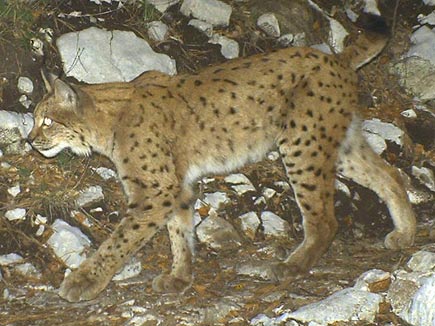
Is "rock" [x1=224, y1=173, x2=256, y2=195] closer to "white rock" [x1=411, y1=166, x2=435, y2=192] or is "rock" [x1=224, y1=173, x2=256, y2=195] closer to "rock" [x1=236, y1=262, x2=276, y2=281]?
"rock" [x1=236, y1=262, x2=276, y2=281]

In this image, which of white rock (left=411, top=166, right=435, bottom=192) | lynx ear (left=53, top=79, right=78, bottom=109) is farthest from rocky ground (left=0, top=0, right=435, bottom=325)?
lynx ear (left=53, top=79, right=78, bottom=109)

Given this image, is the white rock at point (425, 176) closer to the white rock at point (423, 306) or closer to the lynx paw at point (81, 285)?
the white rock at point (423, 306)

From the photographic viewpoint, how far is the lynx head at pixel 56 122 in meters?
5.92

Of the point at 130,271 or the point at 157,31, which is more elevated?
the point at 157,31

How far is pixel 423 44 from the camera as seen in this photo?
8172 millimetres

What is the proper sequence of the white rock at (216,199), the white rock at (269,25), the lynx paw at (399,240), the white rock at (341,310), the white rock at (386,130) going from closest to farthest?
the white rock at (341,310) → the lynx paw at (399,240) → the white rock at (216,199) → the white rock at (386,130) → the white rock at (269,25)

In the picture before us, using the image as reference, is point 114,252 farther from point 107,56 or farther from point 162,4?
point 162,4

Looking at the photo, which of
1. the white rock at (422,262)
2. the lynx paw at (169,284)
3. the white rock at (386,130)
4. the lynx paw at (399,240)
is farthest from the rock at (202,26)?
the white rock at (422,262)

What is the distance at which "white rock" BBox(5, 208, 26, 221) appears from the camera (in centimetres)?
608

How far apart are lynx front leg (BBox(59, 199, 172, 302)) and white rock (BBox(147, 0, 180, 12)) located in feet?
8.33

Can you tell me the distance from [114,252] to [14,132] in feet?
4.78

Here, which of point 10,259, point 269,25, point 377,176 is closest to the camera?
point 10,259

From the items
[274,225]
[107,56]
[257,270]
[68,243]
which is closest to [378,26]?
[274,225]

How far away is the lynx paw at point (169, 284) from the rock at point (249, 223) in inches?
29.2
